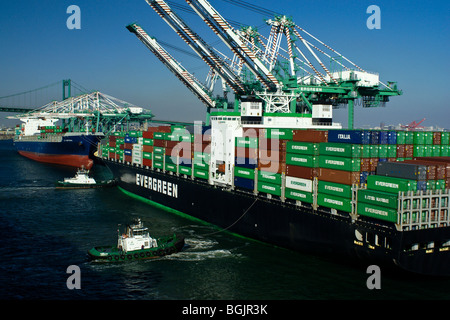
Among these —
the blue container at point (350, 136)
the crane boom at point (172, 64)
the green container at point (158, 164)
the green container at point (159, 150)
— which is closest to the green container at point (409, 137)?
the blue container at point (350, 136)

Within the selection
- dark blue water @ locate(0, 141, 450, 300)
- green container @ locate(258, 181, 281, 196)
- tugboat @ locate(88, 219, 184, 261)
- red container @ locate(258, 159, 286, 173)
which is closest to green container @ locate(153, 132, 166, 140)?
dark blue water @ locate(0, 141, 450, 300)

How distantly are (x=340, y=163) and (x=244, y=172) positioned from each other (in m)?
10.3

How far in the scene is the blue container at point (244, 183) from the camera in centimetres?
3688

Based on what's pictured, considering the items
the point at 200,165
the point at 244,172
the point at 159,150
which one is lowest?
the point at 244,172

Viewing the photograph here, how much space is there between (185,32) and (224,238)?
33970 millimetres

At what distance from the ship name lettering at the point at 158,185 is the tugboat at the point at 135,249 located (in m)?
15.9

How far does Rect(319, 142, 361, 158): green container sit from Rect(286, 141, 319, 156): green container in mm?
425

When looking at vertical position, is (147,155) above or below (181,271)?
above

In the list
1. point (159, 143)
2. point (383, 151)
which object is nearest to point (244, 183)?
point (383, 151)

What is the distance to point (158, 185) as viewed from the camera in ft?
174

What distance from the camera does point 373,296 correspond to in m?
25.7

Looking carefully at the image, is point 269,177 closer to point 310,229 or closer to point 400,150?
point 310,229
